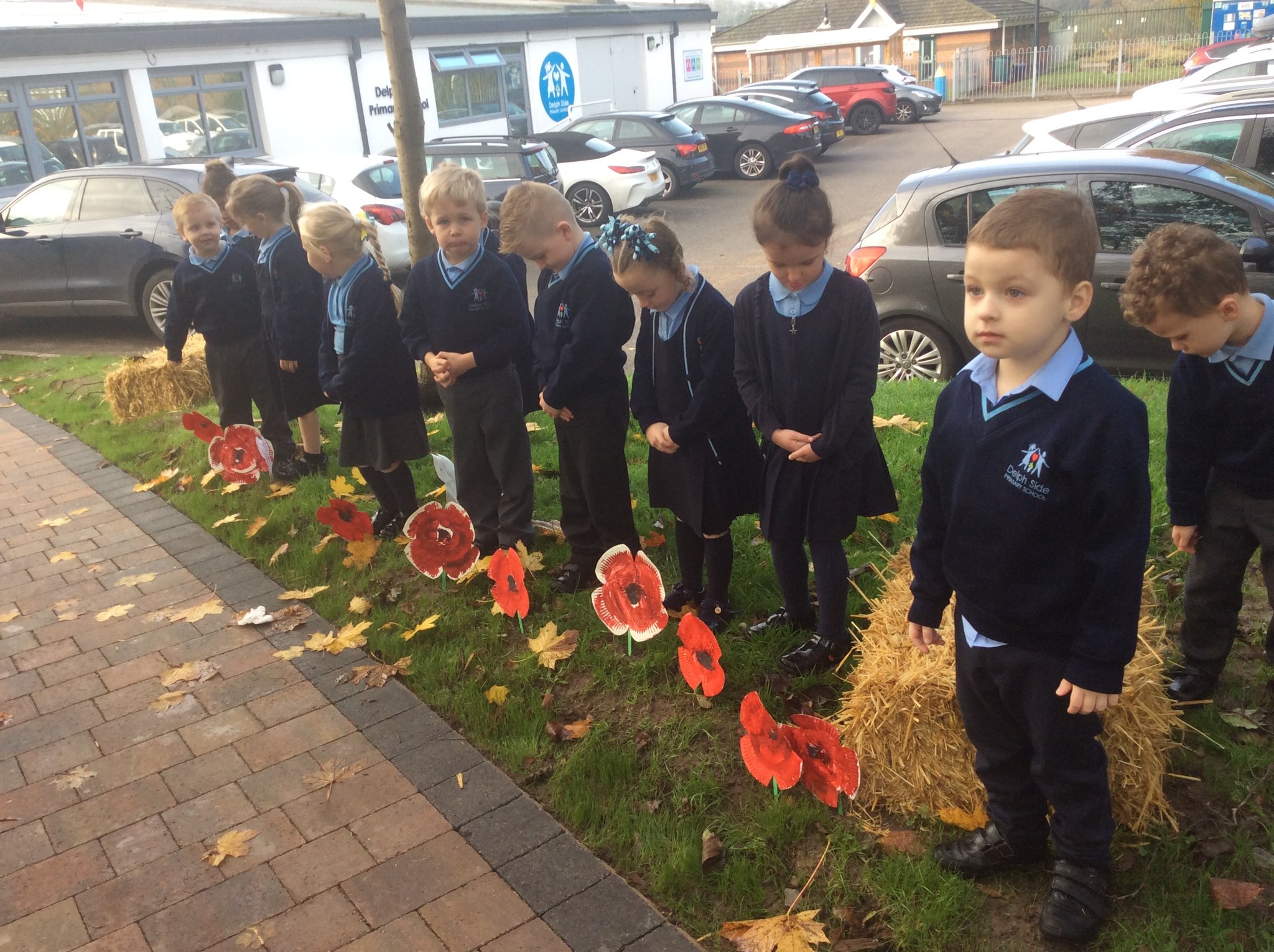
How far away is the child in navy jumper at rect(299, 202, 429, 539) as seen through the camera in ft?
14.8

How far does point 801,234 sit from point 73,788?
2913 mm

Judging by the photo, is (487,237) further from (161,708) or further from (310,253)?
(161,708)

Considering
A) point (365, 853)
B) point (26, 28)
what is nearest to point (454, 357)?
point (365, 853)

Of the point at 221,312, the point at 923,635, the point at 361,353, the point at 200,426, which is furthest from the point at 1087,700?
the point at 200,426

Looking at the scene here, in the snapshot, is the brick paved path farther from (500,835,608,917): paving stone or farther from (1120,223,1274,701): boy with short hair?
(1120,223,1274,701): boy with short hair

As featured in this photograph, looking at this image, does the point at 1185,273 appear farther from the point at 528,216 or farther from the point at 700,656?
the point at 528,216

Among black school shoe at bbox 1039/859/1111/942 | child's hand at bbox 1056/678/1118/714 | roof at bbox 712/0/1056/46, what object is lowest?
black school shoe at bbox 1039/859/1111/942

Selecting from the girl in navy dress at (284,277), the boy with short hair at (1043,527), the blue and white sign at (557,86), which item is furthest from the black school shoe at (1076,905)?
the blue and white sign at (557,86)

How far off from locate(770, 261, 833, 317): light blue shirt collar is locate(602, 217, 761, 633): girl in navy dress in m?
0.26

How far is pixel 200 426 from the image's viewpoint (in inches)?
246

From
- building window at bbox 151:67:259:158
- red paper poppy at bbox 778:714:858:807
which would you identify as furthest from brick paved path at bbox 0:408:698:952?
building window at bbox 151:67:259:158

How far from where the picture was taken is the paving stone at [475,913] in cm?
262

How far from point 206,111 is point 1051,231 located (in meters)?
22.8

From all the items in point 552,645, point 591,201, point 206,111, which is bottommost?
point 552,645
